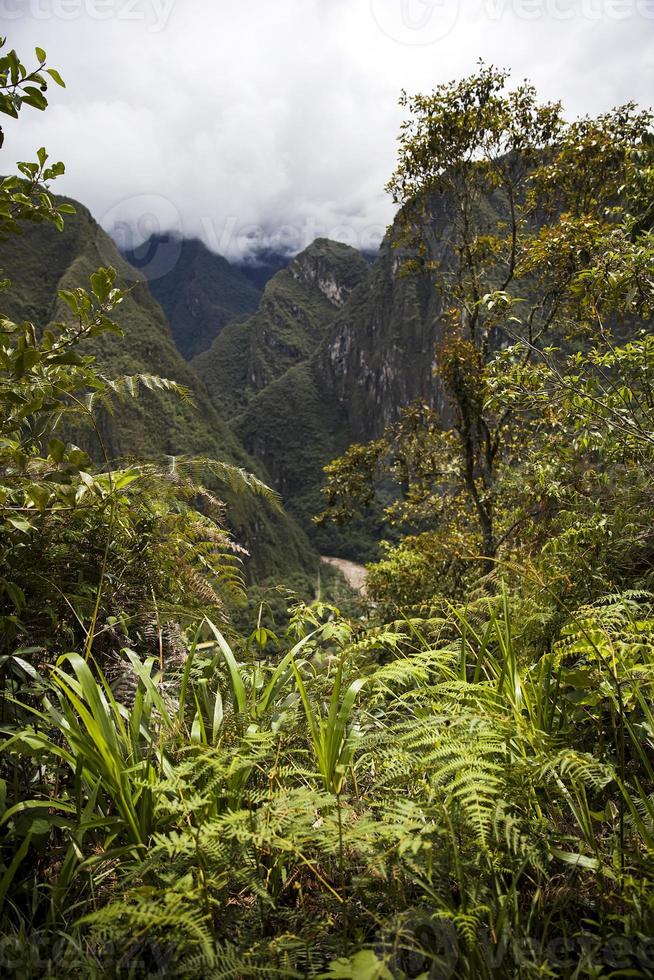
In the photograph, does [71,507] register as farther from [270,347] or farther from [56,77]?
[270,347]


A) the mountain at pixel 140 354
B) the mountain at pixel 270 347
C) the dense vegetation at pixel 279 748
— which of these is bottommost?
the dense vegetation at pixel 279 748

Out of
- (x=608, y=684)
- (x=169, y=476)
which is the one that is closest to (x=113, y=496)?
(x=169, y=476)

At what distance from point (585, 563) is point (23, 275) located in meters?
127

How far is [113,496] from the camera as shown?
211 cm

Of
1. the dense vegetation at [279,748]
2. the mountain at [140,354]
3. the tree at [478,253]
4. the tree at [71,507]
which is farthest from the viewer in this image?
the mountain at [140,354]

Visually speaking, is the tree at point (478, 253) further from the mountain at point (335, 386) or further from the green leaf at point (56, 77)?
the mountain at point (335, 386)

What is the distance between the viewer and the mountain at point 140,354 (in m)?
80.1

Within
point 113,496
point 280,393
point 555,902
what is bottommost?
point 555,902

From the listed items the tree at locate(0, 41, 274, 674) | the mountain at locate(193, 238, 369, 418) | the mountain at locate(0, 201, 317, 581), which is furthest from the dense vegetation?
the mountain at locate(193, 238, 369, 418)

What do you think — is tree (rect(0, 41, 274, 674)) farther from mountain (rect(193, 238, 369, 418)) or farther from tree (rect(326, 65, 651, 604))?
mountain (rect(193, 238, 369, 418))

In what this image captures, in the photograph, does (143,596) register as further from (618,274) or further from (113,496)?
(618,274)

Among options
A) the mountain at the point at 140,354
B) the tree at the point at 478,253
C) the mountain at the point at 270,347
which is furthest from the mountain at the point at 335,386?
the tree at the point at 478,253

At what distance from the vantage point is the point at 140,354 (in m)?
92.1

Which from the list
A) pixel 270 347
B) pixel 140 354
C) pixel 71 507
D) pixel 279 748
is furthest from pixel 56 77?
pixel 270 347
